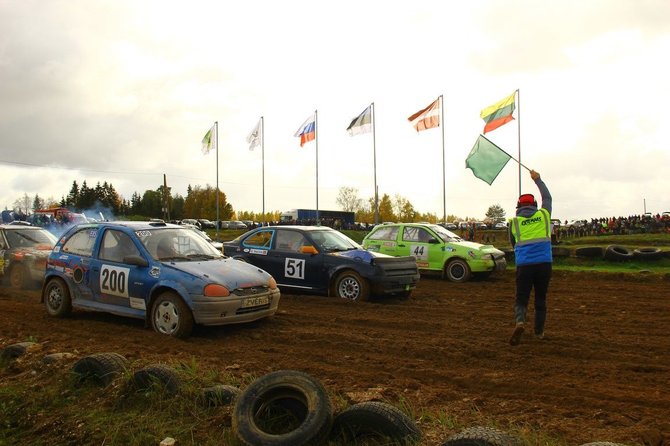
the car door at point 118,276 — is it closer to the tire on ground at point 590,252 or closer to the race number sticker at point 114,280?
the race number sticker at point 114,280

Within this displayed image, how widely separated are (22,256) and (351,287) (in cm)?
747

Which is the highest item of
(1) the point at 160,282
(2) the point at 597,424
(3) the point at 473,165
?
(3) the point at 473,165

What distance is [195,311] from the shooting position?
695cm

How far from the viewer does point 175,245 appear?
7.98 meters

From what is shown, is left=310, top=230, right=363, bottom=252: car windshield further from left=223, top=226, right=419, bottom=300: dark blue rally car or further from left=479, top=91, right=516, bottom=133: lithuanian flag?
left=479, top=91, right=516, bottom=133: lithuanian flag

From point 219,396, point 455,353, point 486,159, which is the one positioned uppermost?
point 486,159

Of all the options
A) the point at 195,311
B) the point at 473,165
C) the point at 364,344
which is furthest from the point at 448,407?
the point at 473,165

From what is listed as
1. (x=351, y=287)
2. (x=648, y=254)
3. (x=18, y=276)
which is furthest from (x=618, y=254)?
(x=18, y=276)

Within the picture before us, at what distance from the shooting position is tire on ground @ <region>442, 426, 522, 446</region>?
293 cm

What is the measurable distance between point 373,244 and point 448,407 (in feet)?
36.7

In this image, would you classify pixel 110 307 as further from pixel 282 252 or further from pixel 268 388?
pixel 268 388

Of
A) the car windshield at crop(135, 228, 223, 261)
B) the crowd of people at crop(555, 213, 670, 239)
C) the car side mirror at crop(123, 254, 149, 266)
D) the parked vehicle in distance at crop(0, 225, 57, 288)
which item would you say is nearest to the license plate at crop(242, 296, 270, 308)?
the car windshield at crop(135, 228, 223, 261)

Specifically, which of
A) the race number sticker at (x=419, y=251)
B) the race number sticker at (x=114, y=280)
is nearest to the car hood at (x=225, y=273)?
the race number sticker at (x=114, y=280)

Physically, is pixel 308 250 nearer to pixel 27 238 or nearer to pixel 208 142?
pixel 27 238
